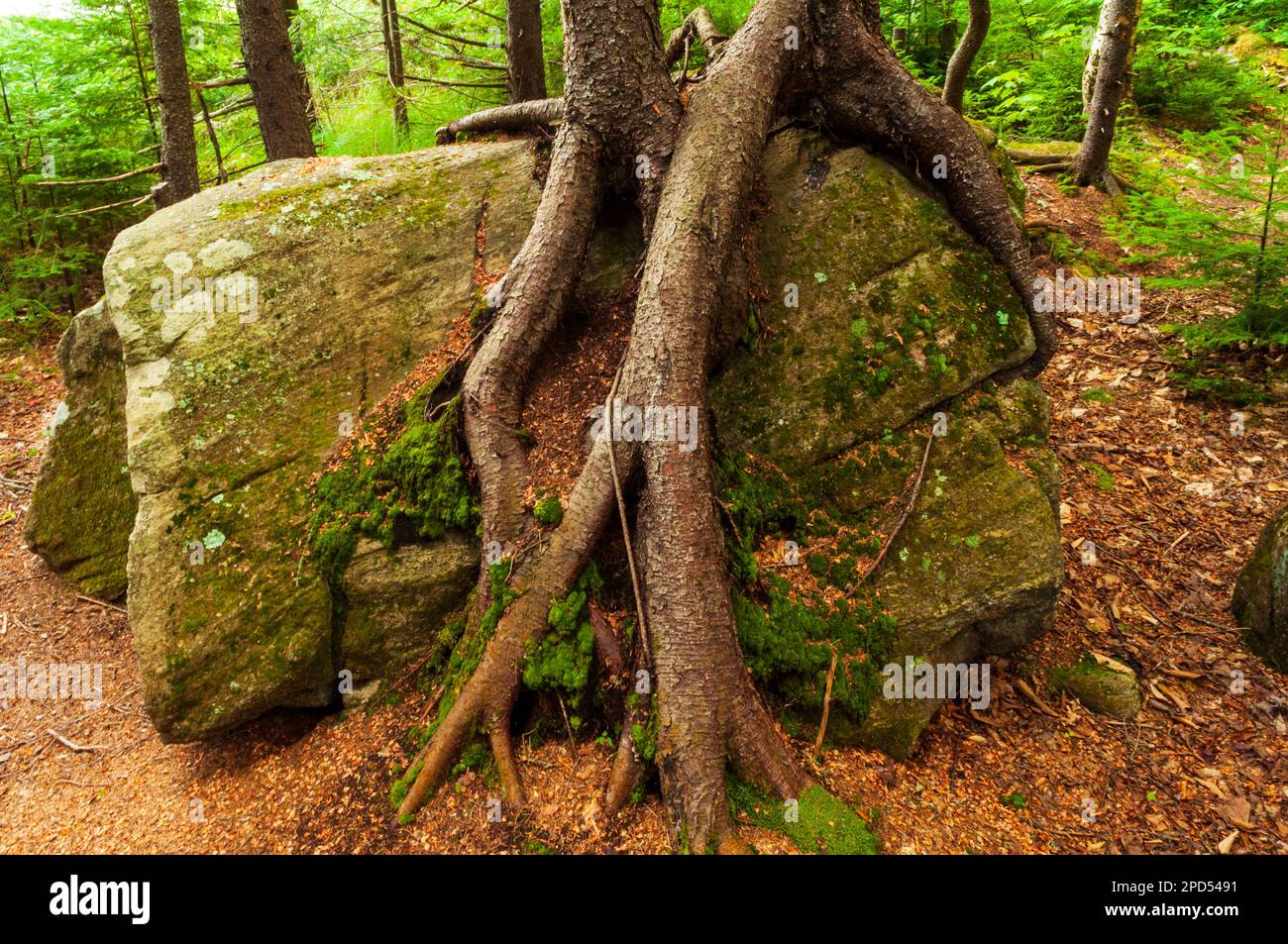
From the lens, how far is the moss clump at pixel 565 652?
3.32 m

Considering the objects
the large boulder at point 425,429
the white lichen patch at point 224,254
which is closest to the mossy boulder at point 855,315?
the large boulder at point 425,429

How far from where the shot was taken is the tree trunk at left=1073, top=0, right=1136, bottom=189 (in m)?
8.05

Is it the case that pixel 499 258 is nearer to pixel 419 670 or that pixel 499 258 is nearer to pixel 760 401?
pixel 760 401

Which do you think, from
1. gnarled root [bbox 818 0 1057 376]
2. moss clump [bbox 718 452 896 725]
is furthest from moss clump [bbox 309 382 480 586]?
gnarled root [bbox 818 0 1057 376]

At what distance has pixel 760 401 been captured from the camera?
13.7ft

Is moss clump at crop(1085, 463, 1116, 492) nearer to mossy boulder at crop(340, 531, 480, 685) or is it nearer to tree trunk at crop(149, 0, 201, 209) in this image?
mossy boulder at crop(340, 531, 480, 685)

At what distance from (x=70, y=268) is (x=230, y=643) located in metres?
9.36

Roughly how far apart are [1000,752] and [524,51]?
777cm

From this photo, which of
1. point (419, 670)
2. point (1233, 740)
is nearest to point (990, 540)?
point (1233, 740)

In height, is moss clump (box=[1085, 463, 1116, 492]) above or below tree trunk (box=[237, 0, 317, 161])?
below

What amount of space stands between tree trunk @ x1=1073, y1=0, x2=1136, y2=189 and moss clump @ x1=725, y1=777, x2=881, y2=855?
368 inches

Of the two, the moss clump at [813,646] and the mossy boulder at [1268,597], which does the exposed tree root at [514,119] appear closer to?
the moss clump at [813,646]

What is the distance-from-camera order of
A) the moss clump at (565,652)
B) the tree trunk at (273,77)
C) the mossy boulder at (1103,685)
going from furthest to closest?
the tree trunk at (273,77)
the mossy boulder at (1103,685)
the moss clump at (565,652)

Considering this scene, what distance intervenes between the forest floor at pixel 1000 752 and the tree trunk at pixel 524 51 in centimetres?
647
